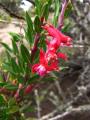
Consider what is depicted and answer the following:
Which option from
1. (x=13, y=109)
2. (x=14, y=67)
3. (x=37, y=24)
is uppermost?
(x=37, y=24)

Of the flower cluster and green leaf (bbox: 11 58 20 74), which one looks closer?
the flower cluster

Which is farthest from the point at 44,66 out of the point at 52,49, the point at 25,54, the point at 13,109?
the point at 13,109

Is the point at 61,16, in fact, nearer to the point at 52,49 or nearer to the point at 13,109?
the point at 52,49

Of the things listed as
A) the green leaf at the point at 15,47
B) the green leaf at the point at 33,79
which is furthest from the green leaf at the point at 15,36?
the green leaf at the point at 33,79

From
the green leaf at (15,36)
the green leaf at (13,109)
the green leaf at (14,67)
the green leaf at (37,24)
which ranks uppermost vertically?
the green leaf at (37,24)

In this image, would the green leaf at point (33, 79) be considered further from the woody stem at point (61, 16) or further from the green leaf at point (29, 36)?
the woody stem at point (61, 16)

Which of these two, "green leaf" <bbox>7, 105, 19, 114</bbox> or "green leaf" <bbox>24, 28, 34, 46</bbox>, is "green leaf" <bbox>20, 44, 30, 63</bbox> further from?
"green leaf" <bbox>7, 105, 19, 114</bbox>

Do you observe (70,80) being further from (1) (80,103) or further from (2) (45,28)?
(2) (45,28)

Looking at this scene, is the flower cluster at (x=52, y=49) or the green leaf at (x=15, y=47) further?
the green leaf at (x=15, y=47)

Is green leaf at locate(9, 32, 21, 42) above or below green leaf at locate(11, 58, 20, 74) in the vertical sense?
above

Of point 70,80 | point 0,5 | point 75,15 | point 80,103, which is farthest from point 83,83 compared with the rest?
point 0,5

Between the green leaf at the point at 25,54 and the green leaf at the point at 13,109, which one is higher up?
the green leaf at the point at 25,54

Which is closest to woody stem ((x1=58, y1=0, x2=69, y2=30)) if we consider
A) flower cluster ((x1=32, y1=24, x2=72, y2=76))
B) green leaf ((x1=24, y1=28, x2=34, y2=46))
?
flower cluster ((x1=32, y1=24, x2=72, y2=76))
